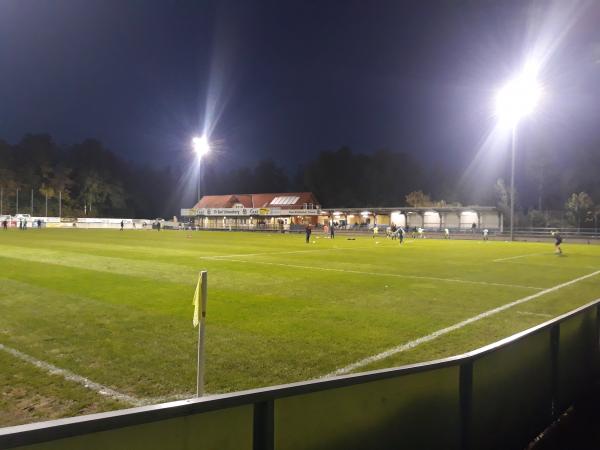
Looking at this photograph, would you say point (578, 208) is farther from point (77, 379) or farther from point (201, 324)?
point (77, 379)

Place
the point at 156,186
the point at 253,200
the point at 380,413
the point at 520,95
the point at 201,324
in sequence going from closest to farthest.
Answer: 1. the point at 380,413
2. the point at 201,324
3. the point at 520,95
4. the point at 253,200
5. the point at 156,186

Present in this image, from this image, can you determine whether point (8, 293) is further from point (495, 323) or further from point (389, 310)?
point (495, 323)

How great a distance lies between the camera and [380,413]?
2.87 meters

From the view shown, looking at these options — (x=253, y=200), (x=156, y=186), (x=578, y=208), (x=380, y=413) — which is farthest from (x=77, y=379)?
(x=156, y=186)

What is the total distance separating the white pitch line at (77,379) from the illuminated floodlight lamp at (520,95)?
42.8 m

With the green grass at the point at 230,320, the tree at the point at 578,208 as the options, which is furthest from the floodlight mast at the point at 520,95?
the green grass at the point at 230,320

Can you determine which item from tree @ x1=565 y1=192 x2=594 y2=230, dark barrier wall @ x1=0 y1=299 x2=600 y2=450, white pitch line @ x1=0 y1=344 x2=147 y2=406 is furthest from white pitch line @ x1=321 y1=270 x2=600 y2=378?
tree @ x1=565 y1=192 x2=594 y2=230

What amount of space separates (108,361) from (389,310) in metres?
6.56

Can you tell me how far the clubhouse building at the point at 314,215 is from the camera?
6053 centimetres

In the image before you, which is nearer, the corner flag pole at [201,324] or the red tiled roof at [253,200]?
the corner flag pole at [201,324]

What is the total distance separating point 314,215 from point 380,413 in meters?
→ 76.6

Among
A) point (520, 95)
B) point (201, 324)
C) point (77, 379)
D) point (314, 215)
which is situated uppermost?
point (520, 95)

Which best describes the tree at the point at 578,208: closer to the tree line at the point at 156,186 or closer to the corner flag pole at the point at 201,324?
the tree line at the point at 156,186

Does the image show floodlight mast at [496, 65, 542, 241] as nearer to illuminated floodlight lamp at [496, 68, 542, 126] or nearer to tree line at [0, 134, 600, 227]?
illuminated floodlight lamp at [496, 68, 542, 126]
